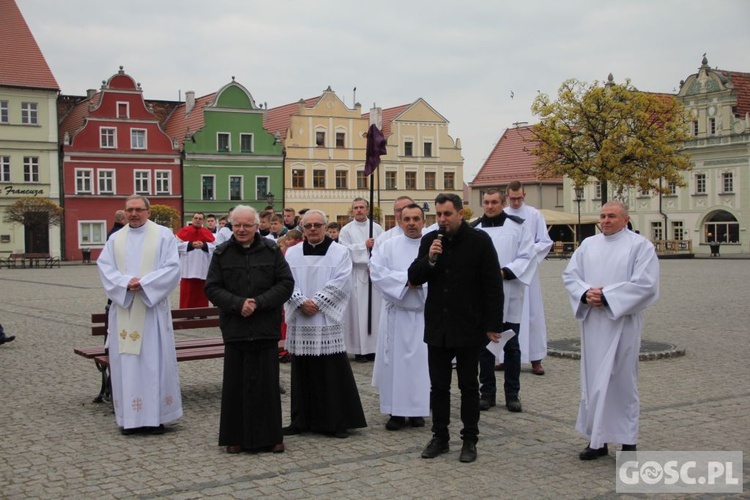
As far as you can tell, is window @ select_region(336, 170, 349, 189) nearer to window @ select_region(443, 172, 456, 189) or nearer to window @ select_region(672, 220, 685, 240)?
window @ select_region(443, 172, 456, 189)

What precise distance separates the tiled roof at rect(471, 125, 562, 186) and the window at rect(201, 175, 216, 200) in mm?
22252

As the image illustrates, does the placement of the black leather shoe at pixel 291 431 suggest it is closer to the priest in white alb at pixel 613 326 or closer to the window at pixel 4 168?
the priest in white alb at pixel 613 326

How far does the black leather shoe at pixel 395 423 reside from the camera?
7492 mm

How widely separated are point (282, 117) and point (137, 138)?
13091 mm

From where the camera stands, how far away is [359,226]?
39.9 ft

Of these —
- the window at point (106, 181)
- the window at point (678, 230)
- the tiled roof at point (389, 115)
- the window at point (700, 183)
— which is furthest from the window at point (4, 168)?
the window at point (700, 183)

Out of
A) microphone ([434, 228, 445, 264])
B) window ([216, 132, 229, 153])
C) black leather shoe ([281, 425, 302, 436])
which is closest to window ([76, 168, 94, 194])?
window ([216, 132, 229, 153])

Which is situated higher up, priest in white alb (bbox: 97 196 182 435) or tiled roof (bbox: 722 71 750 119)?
tiled roof (bbox: 722 71 750 119)

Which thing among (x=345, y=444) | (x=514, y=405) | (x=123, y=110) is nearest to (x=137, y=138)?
(x=123, y=110)

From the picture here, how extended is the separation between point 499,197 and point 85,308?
40.9 feet

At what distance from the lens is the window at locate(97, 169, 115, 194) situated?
53.8 metres

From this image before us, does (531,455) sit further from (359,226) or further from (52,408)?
(359,226)

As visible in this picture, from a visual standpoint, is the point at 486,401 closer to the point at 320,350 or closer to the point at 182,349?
the point at 320,350

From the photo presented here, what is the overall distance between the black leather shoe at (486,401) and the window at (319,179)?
54040 mm
